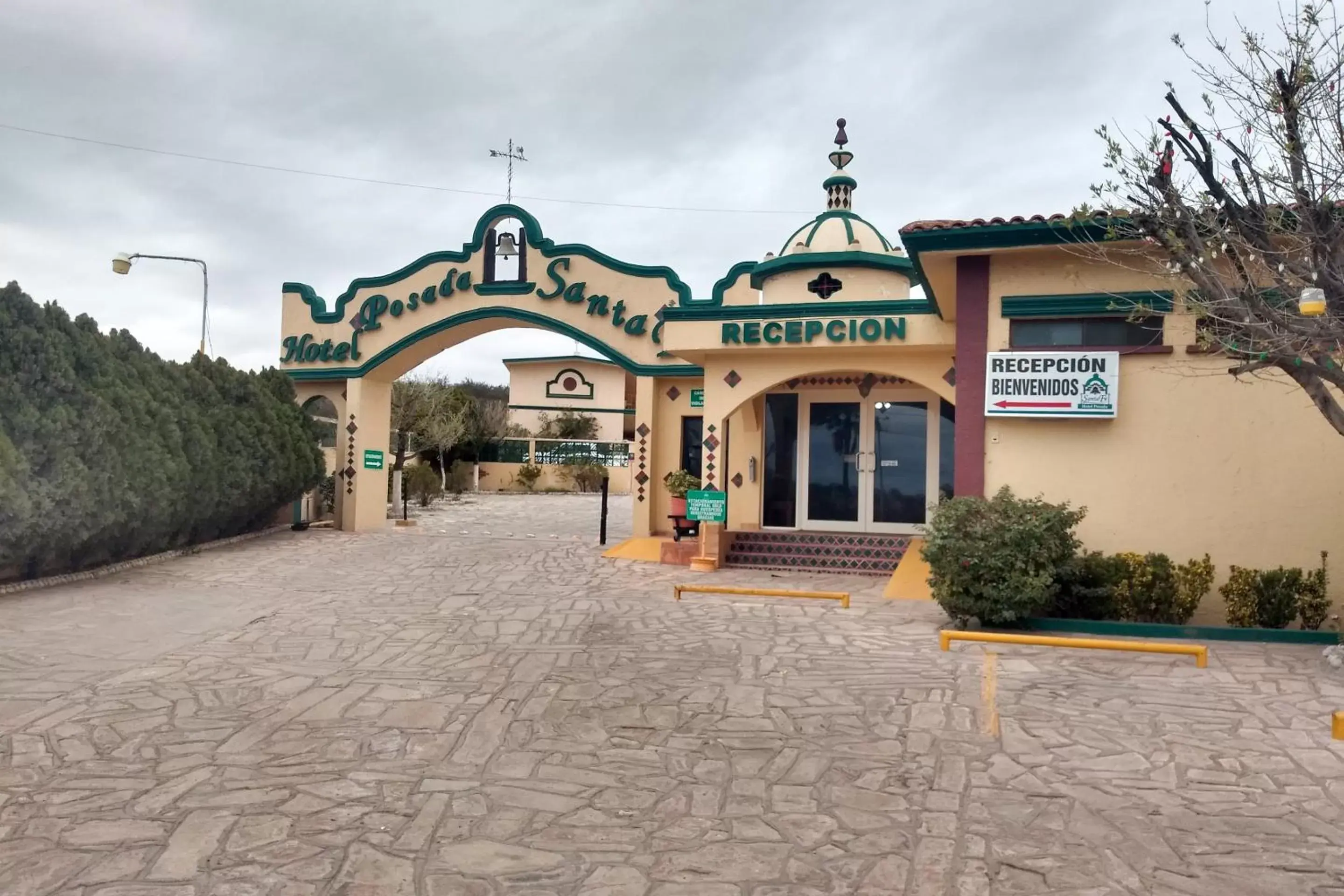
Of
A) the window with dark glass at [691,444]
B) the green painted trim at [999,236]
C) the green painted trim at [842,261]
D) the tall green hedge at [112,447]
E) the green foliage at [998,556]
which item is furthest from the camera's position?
the window with dark glass at [691,444]

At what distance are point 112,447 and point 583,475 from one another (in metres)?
22.1

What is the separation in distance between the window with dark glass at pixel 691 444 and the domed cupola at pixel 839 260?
2516mm

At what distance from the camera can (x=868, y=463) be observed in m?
14.6

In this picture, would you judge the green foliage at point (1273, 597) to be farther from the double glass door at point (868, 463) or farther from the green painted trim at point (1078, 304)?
the double glass door at point (868, 463)

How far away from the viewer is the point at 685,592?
11008 millimetres

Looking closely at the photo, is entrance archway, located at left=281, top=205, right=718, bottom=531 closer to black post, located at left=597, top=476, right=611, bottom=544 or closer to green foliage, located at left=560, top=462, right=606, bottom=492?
black post, located at left=597, top=476, right=611, bottom=544

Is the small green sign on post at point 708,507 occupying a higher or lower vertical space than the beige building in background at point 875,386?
lower

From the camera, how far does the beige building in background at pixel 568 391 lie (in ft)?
133

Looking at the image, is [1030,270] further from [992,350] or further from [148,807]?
[148,807]

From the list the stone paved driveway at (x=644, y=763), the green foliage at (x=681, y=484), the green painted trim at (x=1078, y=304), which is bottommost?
the stone paved driveway at (x=644, y=763)

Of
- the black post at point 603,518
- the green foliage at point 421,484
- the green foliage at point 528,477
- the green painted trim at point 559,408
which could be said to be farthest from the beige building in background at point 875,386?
the green painted trim at point 559,408

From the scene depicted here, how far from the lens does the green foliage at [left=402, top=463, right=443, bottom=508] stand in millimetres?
25109

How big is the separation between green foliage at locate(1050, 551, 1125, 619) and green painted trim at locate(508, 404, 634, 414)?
32.4 metres

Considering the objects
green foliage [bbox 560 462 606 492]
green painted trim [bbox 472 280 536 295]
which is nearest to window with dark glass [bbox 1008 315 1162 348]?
green painted trim [bbox 472 280 536 295]
